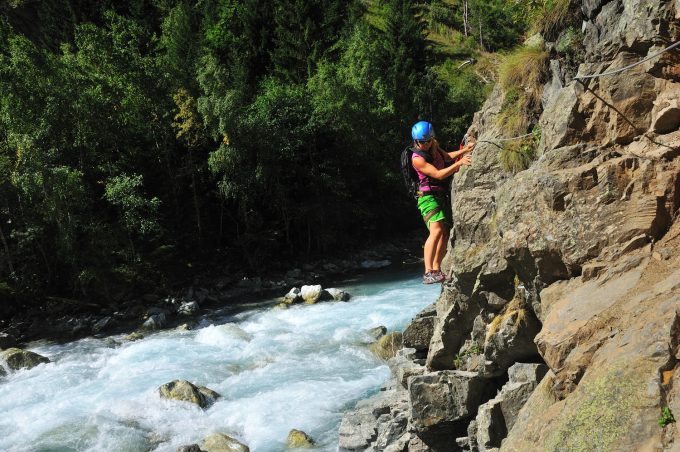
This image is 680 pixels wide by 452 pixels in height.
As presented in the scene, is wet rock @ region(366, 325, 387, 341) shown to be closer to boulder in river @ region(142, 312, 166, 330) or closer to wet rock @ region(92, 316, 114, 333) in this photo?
boulder in river @ region(142, 312, 166, 330)

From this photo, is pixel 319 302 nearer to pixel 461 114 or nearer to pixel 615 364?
pixel 615 364

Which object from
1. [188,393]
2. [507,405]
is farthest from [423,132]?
[188,393]

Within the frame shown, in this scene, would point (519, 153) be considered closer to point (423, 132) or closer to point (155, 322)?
point (423, 132)

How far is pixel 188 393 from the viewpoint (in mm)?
11773

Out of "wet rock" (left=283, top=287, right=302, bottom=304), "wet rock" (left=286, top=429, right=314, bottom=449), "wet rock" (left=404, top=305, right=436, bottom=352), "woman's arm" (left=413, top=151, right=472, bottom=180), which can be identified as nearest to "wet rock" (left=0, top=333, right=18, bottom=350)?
"wet rock" (left=283, top=287, right=302, bottom=304)

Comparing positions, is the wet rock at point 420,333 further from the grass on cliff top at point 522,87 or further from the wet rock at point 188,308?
the wet rock at point 188,308

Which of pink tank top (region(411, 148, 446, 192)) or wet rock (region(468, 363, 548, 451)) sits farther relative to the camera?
pink tank top (region(411, 148, 446, 192))

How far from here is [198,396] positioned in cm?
1174

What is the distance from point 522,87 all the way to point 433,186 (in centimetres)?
212

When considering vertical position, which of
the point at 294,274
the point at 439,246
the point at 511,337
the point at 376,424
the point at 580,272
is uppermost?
the point at 439,246

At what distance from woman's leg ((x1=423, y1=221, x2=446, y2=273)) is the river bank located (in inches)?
525

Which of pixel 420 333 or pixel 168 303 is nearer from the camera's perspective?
pixel 420 333

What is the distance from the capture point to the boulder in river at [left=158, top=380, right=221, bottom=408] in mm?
11703

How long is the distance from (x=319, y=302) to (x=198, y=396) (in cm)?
896
